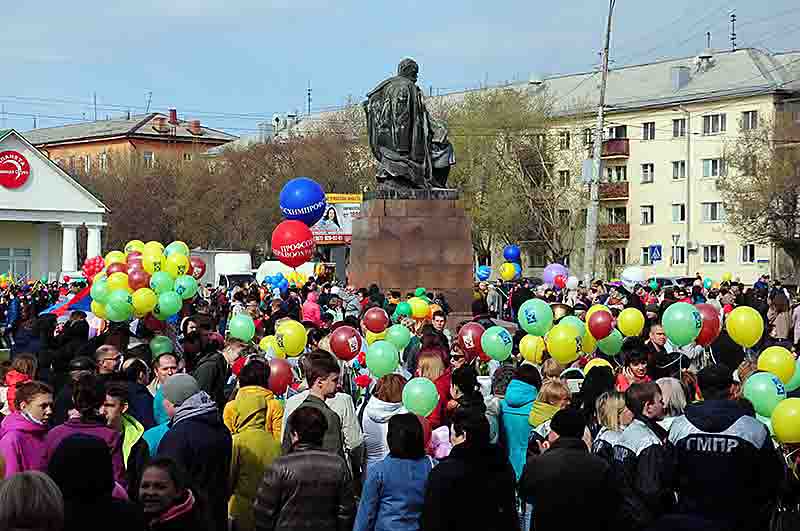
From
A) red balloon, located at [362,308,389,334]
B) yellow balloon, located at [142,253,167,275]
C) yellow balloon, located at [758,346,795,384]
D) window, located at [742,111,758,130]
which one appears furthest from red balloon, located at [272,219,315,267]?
window, located at [742,111,758,130]

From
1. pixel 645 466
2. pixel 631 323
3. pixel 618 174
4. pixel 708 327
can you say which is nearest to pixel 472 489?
pixel 645 466

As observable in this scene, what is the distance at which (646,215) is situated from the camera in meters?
69.0

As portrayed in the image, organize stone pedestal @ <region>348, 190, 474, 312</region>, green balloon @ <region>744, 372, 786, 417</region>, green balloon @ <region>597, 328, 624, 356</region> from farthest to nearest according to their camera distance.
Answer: stone pedestal @ <region>348, 190, 474, 312</region> < green balloon @ <region>597, 328, 624, 356</region> < green balloon @ <region>744, 372, 786, 417</region>

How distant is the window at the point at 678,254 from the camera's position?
217 ft

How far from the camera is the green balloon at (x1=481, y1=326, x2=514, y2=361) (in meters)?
11.6

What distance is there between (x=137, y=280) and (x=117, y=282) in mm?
466

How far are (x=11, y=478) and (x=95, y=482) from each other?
1.90ft

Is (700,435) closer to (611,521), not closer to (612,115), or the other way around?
(611,521)

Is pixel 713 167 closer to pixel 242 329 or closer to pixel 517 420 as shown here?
pixel 242 329

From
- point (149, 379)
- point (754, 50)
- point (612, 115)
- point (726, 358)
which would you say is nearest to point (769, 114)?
point (754, 50)

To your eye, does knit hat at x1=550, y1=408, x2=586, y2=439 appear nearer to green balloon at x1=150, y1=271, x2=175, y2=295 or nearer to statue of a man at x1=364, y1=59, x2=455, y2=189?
green balloon at x1=150, y1=271, x2=175, y2=295

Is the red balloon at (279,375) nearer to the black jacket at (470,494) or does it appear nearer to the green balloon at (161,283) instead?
the black jacket at (470,494)

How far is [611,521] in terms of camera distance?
A: 6.29 m

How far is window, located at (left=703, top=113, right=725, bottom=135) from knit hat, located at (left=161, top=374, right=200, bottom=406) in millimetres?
60130
